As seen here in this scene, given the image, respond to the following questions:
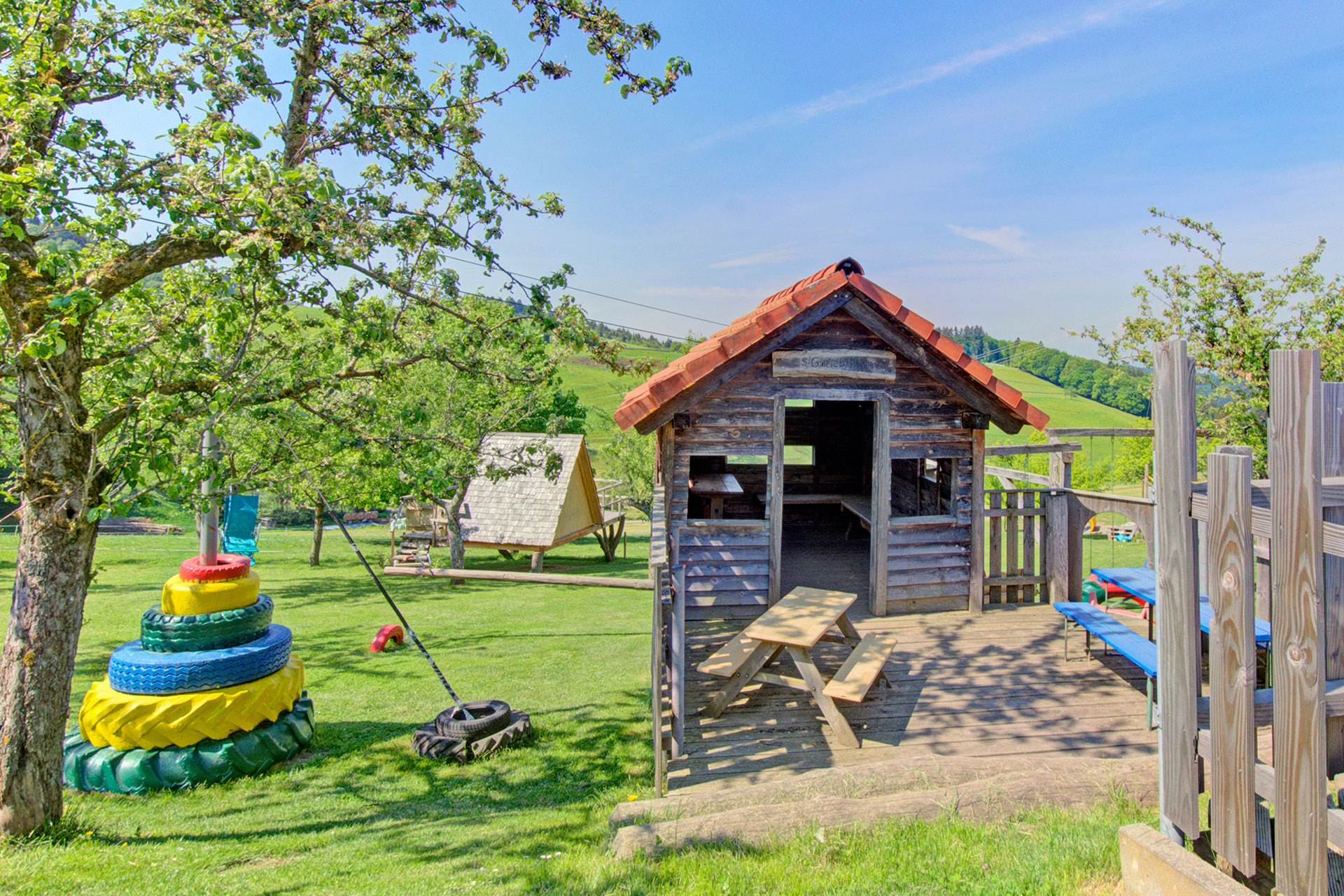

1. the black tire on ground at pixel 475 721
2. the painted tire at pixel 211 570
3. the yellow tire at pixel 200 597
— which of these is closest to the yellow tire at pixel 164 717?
the yellow tire at pixel 200 597

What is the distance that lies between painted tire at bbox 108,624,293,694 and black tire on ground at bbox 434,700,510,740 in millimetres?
1902

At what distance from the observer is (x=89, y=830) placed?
519 centimetres

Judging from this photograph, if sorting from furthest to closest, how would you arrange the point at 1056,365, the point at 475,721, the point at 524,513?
A: the point at 1056,365, the point at 524,513, the point at 475,721

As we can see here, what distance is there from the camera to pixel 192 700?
6.36 metres

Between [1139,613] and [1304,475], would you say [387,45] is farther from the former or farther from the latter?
[1139,613]

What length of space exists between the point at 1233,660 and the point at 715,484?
8.78 metres

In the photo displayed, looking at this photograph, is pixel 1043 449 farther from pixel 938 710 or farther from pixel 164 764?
pixel 164 764

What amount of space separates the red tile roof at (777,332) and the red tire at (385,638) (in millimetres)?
7384

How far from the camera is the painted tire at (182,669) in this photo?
6.35m

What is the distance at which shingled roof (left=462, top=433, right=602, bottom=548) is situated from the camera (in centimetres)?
2230

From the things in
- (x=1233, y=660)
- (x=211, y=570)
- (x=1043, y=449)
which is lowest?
(x=211, y=570)

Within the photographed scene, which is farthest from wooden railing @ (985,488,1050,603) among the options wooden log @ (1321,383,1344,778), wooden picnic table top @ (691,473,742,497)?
wooden log @ (1321,383,1344,778)

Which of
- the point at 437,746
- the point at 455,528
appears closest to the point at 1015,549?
the point at 437,746

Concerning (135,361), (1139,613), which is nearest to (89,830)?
(135,361)
